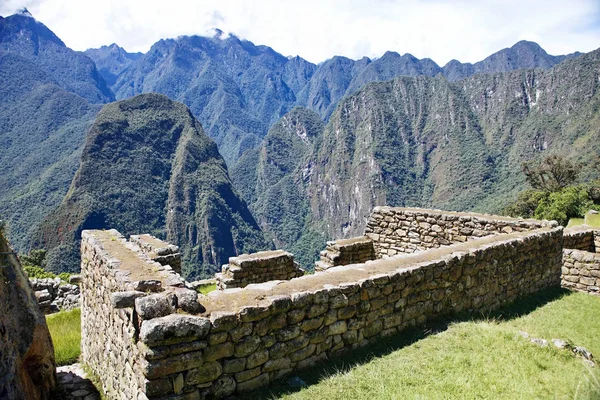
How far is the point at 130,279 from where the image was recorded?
15.4 ft

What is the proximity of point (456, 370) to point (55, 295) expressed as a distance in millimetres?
11076

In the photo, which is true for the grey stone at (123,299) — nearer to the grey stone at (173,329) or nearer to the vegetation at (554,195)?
the grey stone at (173,329)

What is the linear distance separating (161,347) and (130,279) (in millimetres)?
1451

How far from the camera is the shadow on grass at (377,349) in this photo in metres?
4.24

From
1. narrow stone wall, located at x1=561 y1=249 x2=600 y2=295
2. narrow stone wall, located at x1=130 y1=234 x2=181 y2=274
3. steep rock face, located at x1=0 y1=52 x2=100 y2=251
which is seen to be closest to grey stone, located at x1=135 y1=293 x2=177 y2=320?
narrow stone wall, located at x1=130 y1=234 x2=181 y2=274

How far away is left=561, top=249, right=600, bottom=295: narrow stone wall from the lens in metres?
8.87

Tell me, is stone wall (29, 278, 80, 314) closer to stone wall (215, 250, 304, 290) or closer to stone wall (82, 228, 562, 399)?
stone wall (82, 228, 562, 399)

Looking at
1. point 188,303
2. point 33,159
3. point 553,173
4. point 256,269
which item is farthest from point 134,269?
point 33,159

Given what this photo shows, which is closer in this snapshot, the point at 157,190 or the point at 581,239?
the point at 581,239

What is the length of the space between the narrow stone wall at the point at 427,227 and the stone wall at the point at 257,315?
97.4 inches

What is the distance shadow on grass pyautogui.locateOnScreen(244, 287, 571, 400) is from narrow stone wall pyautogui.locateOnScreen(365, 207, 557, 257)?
102 inches

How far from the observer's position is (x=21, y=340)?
4.89 meters

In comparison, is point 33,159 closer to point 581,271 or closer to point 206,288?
point 206,288

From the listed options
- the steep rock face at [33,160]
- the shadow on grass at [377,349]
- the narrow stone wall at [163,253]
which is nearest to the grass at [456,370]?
the shadow on grass at [377,349]
